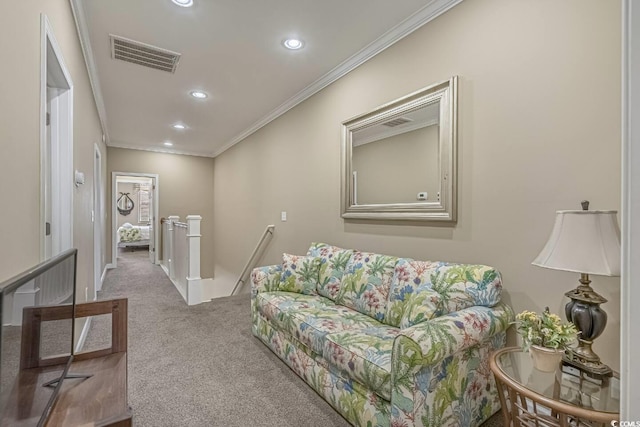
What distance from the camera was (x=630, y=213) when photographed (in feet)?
2.36

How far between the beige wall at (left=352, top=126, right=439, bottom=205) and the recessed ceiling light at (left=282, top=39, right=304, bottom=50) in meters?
1.01

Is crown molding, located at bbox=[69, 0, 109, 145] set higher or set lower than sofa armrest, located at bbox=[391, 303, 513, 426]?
higher

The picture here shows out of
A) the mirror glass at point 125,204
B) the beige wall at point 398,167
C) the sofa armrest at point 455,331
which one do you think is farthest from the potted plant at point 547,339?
the mirror glass at point 125,204

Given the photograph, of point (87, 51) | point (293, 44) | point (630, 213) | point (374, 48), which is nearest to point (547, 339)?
point (630, 213)

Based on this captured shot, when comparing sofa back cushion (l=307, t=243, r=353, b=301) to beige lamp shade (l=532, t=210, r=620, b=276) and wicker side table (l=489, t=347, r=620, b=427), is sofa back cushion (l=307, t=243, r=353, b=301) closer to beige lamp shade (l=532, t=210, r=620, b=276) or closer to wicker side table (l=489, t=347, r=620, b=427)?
wicker side table (l=489, t=347, r=620, b=427)

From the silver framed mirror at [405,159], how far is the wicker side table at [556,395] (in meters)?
1.03

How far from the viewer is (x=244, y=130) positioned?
518 cm

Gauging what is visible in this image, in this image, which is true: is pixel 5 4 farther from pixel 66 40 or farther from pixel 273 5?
pixel 273 5

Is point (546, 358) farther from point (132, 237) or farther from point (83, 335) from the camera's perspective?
point (132, 237)

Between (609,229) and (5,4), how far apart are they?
243cm

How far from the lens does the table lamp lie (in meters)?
1.25

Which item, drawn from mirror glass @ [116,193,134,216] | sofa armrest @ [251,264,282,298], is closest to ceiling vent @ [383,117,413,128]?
sofa armrest @ [251,264,282,298]

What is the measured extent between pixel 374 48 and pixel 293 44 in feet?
2.30

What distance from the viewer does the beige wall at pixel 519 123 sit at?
149cm
